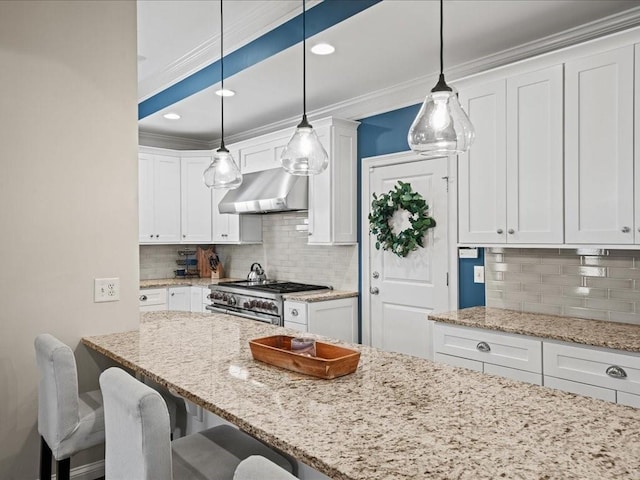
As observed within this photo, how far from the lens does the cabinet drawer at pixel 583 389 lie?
238 cm

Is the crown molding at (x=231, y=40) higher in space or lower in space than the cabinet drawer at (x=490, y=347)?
higher

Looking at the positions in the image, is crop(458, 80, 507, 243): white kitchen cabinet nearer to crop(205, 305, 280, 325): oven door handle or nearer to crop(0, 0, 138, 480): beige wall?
crop(205, 305, 280, 325): oven door handle

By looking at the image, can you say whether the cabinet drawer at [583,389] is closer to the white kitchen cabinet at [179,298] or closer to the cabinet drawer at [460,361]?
the cabinet drawer at [460,361]

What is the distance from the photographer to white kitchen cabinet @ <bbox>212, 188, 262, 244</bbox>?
213 inches

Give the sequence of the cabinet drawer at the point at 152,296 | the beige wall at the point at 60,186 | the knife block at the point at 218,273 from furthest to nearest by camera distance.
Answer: the knife block at the point at 218,273
the cabinet drawer at the point at 152,296
the beige wall at the point at 60,186

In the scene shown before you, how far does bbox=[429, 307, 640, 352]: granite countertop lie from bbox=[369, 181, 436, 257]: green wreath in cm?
81

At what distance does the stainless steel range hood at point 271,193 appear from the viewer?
14.5 feet

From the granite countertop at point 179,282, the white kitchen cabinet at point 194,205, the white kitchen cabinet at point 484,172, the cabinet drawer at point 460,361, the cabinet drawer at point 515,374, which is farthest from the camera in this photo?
the white kitchen cabinet at point 194,205

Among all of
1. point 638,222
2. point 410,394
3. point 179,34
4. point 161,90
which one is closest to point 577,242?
point 638,222

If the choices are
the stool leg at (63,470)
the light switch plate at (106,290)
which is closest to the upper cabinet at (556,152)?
the light switch plate at (106,290)

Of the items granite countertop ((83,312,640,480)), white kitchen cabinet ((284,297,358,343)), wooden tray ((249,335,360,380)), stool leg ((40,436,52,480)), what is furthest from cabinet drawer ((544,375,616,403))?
stool leg ((40,436,52,480))

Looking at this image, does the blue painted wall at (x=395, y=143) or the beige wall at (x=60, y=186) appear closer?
the beige wall at (x=60, y=186)

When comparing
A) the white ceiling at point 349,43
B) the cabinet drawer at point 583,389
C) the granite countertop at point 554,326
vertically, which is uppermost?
the white ceiling at point 349,43

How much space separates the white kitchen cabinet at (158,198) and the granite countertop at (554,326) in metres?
3.48
